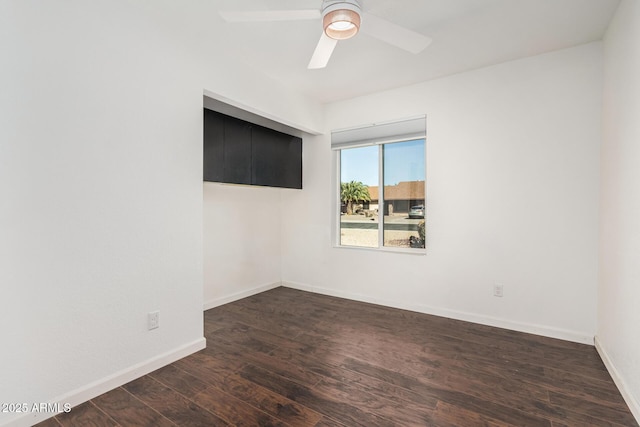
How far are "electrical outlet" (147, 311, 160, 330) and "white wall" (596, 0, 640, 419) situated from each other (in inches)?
119

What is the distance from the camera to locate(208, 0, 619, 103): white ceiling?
2.08m

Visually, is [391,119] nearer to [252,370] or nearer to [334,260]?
[334,260]

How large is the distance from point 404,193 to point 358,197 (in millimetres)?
628

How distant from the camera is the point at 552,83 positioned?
8.82ft

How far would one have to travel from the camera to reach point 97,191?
6.16 feet

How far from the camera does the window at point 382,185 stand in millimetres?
3490

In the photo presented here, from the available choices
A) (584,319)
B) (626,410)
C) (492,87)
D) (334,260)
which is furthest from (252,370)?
(492,87)

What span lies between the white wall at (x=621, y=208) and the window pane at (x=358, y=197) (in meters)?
2.13

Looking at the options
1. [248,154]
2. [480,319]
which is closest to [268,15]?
[248,154]

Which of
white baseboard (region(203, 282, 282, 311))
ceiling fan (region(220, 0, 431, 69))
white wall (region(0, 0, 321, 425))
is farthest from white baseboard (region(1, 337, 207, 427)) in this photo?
ceiling fan (region(220, 0, 431, 69))

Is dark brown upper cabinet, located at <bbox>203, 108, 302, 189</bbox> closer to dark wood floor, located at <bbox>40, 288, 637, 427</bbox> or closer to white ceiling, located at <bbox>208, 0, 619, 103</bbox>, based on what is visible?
white ceiling, located at <bbox>208, 0, 619, 103</bbox>

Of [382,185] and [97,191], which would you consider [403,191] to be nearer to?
[382,185]

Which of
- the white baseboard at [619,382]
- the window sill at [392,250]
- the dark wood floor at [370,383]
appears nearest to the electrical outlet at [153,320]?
the dark wood floor at [370,383]

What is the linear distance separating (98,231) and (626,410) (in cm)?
335
